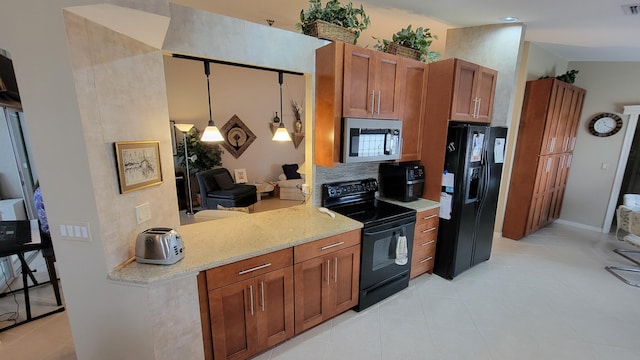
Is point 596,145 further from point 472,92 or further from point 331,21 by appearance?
point 331,21

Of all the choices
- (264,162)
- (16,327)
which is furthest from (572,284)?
(264,162)

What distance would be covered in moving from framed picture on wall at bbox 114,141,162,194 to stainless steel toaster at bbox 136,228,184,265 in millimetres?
309

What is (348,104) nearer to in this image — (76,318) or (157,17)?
(157,17)

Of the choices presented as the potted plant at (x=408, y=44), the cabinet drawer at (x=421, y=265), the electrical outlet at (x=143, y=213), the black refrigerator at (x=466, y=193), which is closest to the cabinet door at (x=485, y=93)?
the black refrigerator at (x=466, y=193)

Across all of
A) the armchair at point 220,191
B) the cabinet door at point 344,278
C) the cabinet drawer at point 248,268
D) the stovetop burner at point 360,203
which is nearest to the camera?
the cabinet drawer at point 248,268

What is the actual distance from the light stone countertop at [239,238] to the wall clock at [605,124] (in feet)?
16.9

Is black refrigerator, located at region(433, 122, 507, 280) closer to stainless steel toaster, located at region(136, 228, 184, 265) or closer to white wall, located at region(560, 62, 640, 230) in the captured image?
stainless steel toaster, located at region(136, 228, 184, 265)

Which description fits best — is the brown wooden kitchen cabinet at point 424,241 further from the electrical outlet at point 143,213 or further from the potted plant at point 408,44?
the electrical outlet at point 143,213

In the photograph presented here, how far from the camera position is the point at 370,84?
7.73ft

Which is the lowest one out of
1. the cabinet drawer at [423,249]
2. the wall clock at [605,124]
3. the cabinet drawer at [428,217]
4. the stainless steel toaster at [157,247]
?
the cabinet drawer at [423,249]

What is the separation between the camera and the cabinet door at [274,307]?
5.98 ft

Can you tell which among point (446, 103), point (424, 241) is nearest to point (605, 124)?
point (446, 103)

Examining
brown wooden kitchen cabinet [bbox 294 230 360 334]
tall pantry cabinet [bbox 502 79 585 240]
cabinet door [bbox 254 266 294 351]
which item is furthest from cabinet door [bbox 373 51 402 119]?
tall pantry cabinet [bbox 502 79 585 240]

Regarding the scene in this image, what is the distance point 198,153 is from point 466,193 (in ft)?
16.8
